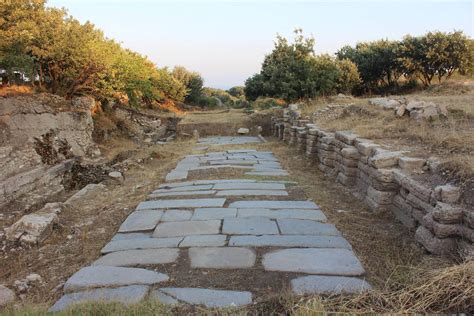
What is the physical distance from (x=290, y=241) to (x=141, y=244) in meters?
1.61

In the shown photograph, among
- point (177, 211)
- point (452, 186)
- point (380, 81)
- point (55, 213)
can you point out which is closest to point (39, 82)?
point (55, 213)

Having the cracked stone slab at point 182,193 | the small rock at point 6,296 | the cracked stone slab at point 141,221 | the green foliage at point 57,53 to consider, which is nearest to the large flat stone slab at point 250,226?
the cracked stone slab at point 141,221

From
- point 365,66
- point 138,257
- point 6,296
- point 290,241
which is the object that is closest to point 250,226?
point 290,241

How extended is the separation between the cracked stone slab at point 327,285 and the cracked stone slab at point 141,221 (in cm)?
218

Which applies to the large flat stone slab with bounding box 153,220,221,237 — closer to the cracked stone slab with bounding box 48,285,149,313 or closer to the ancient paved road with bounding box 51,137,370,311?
the ancient paved road with bounding box 51,137,370,311

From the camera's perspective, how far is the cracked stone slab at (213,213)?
4938 mm

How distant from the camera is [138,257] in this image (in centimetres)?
380

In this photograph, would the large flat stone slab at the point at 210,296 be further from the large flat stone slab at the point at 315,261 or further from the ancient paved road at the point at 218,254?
the large flat stone slab at the point at 315,261

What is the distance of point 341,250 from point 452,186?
1262 millimetres

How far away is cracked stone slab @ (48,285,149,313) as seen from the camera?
288cm

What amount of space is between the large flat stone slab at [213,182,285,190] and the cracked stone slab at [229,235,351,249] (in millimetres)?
2194

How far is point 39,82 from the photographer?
1184 centimetres

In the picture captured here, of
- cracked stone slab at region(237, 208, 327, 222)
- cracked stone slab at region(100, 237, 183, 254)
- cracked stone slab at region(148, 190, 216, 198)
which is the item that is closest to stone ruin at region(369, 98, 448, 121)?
cracked stone slab at region(237, 208, 327, 222)

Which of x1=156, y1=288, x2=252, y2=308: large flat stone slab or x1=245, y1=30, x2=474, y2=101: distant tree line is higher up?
x1=245, y1=30, x2=474, y2=101: distant tree line
